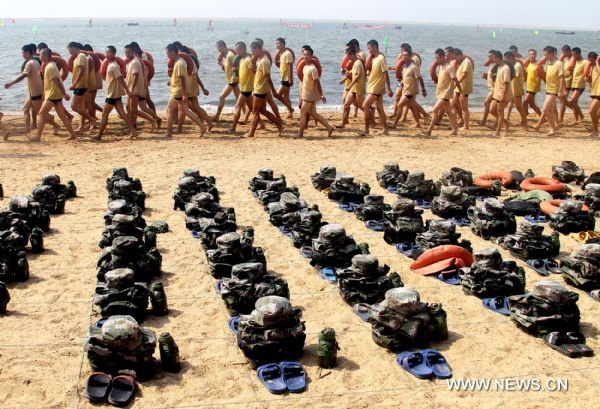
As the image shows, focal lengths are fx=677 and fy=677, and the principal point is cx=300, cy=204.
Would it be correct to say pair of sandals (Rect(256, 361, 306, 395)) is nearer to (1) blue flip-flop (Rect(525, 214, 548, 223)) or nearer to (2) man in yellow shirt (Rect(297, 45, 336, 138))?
(1) blue flip-flop (Rect(525, 214, 548, 223))

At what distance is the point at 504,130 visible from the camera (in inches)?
770

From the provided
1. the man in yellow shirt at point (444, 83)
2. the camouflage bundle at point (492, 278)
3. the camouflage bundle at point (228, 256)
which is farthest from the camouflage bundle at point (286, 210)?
the man in yellow shirt at point (444, 83)

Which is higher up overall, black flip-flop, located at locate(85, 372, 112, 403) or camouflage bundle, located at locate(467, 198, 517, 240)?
camouflage bundle, located at locate(467, 198, 517, 240)

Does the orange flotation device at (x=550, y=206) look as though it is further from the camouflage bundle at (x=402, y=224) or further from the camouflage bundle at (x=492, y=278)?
the camouflage bundle at (x=492, y=278)

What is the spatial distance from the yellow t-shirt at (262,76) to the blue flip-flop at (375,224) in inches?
278

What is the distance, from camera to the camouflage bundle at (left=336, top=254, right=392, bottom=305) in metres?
7.80

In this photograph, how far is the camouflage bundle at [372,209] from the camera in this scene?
36.1 ft

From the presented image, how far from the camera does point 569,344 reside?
682 centimetres

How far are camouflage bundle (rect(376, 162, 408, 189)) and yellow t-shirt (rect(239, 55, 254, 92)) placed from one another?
17.9ft

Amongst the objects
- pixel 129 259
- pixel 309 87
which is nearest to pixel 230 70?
pixel 309 87

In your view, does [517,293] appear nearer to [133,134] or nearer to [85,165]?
[85,165]

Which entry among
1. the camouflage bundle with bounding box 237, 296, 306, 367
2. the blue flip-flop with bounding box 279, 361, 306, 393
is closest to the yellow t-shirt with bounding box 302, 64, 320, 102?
the camouflage bundle with bounding box 237, 296, 306, 367

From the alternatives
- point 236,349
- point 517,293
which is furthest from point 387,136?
point 236,349

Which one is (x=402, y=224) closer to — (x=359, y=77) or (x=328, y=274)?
(x=328, y=274)
